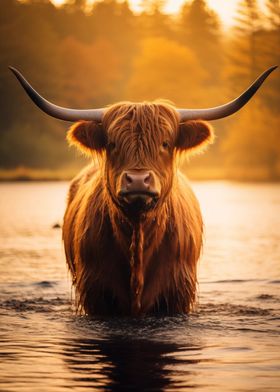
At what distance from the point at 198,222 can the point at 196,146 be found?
1058 millimetres

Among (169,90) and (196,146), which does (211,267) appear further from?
(169,90)

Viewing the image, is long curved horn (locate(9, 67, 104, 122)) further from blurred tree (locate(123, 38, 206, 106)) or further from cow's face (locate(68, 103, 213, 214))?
blurred tree (locate(123, 38, 206, 106))

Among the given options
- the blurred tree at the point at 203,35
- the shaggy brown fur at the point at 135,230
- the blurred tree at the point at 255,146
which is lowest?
the shaggy brown fur at the point at 135,230

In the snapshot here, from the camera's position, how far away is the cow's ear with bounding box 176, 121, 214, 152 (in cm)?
805

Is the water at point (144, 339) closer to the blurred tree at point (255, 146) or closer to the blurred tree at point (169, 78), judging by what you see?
the blurred tree at point (255, 146)

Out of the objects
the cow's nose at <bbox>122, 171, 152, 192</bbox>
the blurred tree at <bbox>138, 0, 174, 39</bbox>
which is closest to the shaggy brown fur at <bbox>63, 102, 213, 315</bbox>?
the cow's nose at <bbox>122, 171, 152, 192</bbox>

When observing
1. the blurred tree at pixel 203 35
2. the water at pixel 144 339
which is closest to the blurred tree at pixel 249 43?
the blurred tree at pixel 203 35

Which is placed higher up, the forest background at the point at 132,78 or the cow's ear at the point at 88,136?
the forest background at the point at 132,78

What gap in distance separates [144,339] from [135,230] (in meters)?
0.74

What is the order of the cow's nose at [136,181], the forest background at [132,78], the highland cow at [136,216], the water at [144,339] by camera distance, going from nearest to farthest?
the water at [144,339] < the cow's nose at [136,181] < the highland cow at [136,216] < the forest background at [132,78]

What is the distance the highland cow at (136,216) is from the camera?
25.1 feet

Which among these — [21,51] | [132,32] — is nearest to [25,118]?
[21,51]

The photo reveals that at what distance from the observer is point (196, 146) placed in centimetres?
809

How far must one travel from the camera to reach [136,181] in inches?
284
